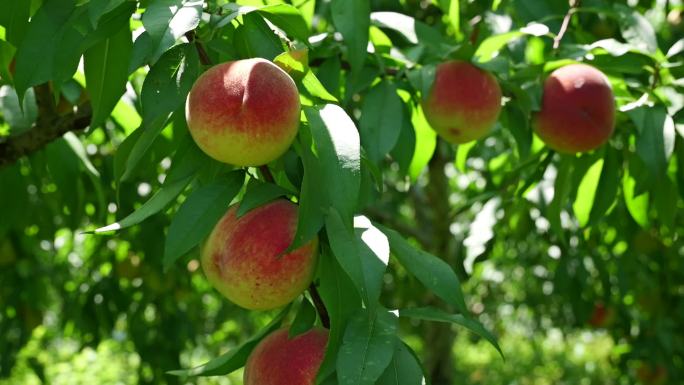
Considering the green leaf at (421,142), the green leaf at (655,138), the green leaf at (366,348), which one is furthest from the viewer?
the green leaf at (421,142)

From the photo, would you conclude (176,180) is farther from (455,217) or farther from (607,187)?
(455,217)

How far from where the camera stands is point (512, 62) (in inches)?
69.4

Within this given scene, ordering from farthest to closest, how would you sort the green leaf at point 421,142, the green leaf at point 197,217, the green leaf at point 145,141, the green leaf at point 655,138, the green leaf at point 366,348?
the green leaf at point 421,142 → the green leaf at point 655,138 → the green leaf at point 145,141 → the green leaf at point 197,217 → the green leaf at point 366,348

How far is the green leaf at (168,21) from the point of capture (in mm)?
920

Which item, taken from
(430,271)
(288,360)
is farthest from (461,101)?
(288,360)

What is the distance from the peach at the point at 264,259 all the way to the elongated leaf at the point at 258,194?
0.01 m

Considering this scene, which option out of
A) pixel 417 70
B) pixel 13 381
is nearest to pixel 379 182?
pixel 417 70

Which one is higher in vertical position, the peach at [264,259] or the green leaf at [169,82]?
the green leaf at [169,82]

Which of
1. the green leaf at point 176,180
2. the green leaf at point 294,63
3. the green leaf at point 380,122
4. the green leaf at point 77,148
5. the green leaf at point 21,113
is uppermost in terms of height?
the green leaf at point 294,63

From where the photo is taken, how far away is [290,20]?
43.7 inches

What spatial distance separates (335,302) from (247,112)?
8.8 inches

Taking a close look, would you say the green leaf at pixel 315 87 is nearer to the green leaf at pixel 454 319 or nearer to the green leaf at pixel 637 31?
the green leaf at pixel 454 319

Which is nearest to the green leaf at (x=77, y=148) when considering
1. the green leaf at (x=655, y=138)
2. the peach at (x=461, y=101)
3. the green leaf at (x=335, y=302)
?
the peach at (x=461, y=101)

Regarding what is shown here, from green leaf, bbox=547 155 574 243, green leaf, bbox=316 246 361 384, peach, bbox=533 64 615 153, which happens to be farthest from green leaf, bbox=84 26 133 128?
green leaf, bbox=547 155 574 243
